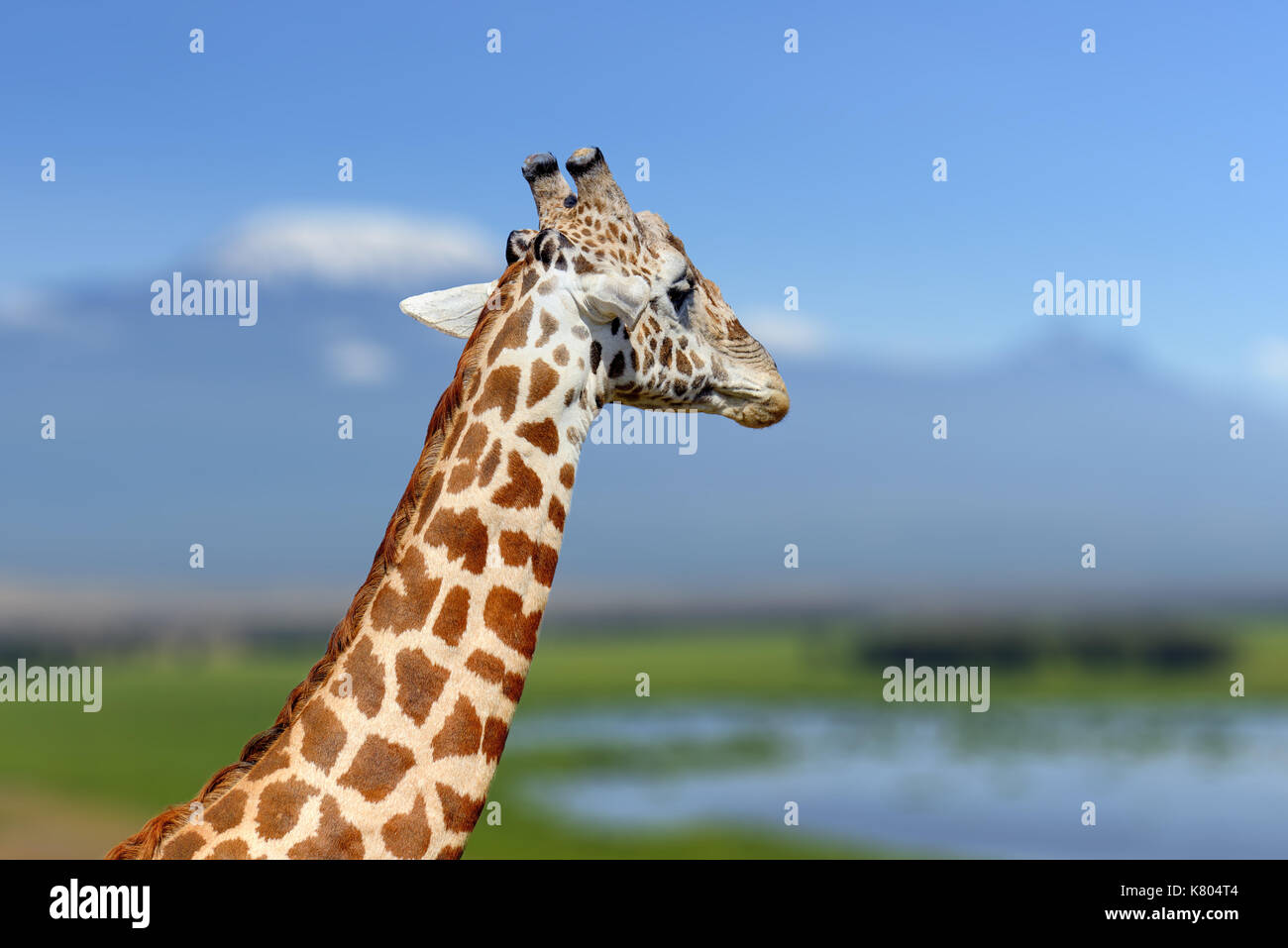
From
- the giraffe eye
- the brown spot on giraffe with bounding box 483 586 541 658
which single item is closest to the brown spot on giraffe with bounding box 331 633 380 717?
the brown spot on giraffe with bounding box 483 586 541 658

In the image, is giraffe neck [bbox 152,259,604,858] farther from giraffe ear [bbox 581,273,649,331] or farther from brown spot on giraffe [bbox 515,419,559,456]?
giraffe ear [bbox 581,273,649,331]

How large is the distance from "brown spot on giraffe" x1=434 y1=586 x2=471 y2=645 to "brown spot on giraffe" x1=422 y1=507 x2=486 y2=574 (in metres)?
0.14

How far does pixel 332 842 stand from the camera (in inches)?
184

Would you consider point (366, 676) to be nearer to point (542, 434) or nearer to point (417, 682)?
point (417, 682)

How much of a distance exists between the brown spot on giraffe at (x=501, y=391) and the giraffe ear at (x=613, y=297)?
0.62 m

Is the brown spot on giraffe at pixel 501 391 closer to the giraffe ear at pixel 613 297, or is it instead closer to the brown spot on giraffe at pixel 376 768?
the giraffe ear at pixel 613 297

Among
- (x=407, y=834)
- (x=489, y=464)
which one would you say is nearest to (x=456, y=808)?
(x=407, y=834)

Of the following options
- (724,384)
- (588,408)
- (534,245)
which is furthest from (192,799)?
(724,384)

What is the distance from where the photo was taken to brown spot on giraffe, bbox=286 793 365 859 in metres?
4.68

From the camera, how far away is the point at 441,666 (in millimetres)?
4977

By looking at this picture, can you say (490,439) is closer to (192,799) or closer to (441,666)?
(441,666)

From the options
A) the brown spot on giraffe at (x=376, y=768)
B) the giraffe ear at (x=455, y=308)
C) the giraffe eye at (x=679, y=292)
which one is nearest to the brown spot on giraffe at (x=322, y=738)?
the brown spot on giraffe at (x=376, y=768)

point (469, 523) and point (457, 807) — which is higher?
point (469, 523)

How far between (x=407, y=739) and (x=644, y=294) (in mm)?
2838
